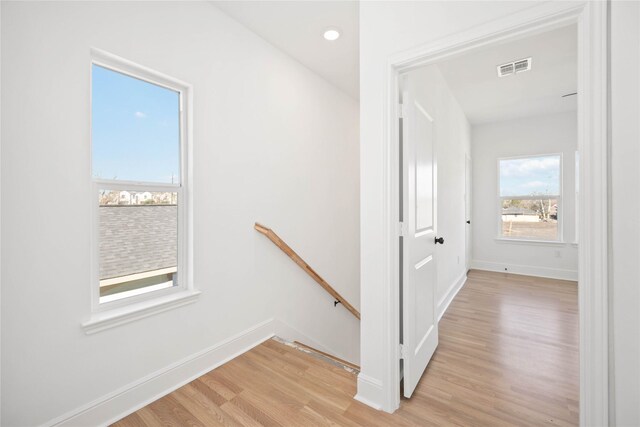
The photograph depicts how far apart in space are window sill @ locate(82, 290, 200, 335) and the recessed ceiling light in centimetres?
242

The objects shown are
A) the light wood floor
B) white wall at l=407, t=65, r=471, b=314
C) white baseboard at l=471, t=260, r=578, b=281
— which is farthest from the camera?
white baseboard at l=471, t=260, r=578, b=281

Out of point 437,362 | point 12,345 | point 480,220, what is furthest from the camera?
point 480,220

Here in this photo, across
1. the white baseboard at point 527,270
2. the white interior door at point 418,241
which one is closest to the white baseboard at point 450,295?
the white interior door at point 418,241

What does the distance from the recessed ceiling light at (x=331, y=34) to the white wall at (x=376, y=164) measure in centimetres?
75

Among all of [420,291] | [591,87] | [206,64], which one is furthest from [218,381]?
[591,87]

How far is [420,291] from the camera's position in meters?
2.11

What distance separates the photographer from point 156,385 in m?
1.84

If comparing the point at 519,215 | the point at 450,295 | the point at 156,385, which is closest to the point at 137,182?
the point at 156,385

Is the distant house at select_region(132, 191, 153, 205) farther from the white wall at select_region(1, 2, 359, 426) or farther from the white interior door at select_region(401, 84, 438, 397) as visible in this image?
the white interior door at select_region(401, 84, 438, 397)

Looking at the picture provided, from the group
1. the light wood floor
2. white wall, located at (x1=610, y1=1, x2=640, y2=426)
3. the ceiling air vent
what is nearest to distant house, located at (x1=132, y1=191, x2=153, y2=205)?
the light wood floor

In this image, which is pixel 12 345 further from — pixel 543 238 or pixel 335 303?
pixel 543 238

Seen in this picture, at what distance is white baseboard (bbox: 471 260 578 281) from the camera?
4922 mm

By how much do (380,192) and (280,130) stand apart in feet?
4.94

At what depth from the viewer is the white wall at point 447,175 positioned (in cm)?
282
